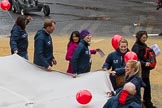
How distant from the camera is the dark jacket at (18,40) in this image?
900 cm

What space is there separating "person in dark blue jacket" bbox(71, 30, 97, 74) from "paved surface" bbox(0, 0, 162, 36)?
8.93 meters

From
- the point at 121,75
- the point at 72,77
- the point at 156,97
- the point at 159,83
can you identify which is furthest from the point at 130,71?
the point at 159,83

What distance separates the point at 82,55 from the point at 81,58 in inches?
2.7

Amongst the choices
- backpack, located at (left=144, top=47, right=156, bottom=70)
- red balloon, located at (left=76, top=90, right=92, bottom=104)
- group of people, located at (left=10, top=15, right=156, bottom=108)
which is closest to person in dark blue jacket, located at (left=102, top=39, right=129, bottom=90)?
group of people, located at (left=10, top=15, right=156, bottom=108)

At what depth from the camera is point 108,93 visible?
6.00m

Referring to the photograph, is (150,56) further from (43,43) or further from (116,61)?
(43,43)

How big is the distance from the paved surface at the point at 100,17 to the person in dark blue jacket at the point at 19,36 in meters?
8.06

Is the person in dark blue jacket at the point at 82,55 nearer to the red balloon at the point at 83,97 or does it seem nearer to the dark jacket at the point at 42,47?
the dark jacket at the point at 42,47

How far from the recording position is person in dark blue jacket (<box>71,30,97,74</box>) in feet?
26.2

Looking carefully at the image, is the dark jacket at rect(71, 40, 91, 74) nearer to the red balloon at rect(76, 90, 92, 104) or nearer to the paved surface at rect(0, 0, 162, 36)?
the red balloon at rect(76, 90, 92, 104)

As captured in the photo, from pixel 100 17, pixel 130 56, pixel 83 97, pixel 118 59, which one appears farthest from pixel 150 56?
pixel 100 17

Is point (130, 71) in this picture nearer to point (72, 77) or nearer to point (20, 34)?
point (72, 77)

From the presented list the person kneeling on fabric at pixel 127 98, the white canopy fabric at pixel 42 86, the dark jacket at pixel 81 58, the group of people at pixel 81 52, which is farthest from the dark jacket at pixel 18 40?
the person kneeling on fabric at pixel 127 98

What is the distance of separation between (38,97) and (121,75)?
82.8 inches
